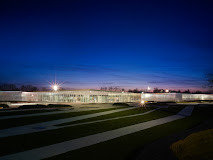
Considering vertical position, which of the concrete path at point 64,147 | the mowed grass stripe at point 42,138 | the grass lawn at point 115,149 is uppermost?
the mowed grass stripe at point 42,138

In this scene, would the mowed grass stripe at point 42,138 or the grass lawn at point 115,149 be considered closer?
the grass lawn at point 115,149

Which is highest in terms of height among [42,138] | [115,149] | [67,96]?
[67,96]

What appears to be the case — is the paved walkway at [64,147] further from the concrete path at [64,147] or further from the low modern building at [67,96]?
the low modern building at [67,96]

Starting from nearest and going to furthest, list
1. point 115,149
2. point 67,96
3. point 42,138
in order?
point 115,149, point 42,138, point 67,96

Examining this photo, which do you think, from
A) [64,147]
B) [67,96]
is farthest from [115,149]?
[67,96]

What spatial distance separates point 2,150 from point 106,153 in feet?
13.2

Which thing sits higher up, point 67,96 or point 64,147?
point 67,96

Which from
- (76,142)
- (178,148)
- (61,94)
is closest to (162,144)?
(178,148)

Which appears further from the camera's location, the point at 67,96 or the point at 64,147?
the point at 67,96

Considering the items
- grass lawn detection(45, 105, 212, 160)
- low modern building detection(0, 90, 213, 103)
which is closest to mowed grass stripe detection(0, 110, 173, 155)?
grass lawn detection(45, 105, 212, 160)

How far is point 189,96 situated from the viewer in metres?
48.9

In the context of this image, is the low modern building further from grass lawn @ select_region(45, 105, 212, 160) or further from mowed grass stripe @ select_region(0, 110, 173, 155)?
grass lawn @ select_region(45, 105, 212, 160)

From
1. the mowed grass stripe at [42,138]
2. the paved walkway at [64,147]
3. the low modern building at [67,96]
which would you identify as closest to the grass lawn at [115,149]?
the paved walkway at [64,147]

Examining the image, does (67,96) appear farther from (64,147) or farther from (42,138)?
(64,147)
